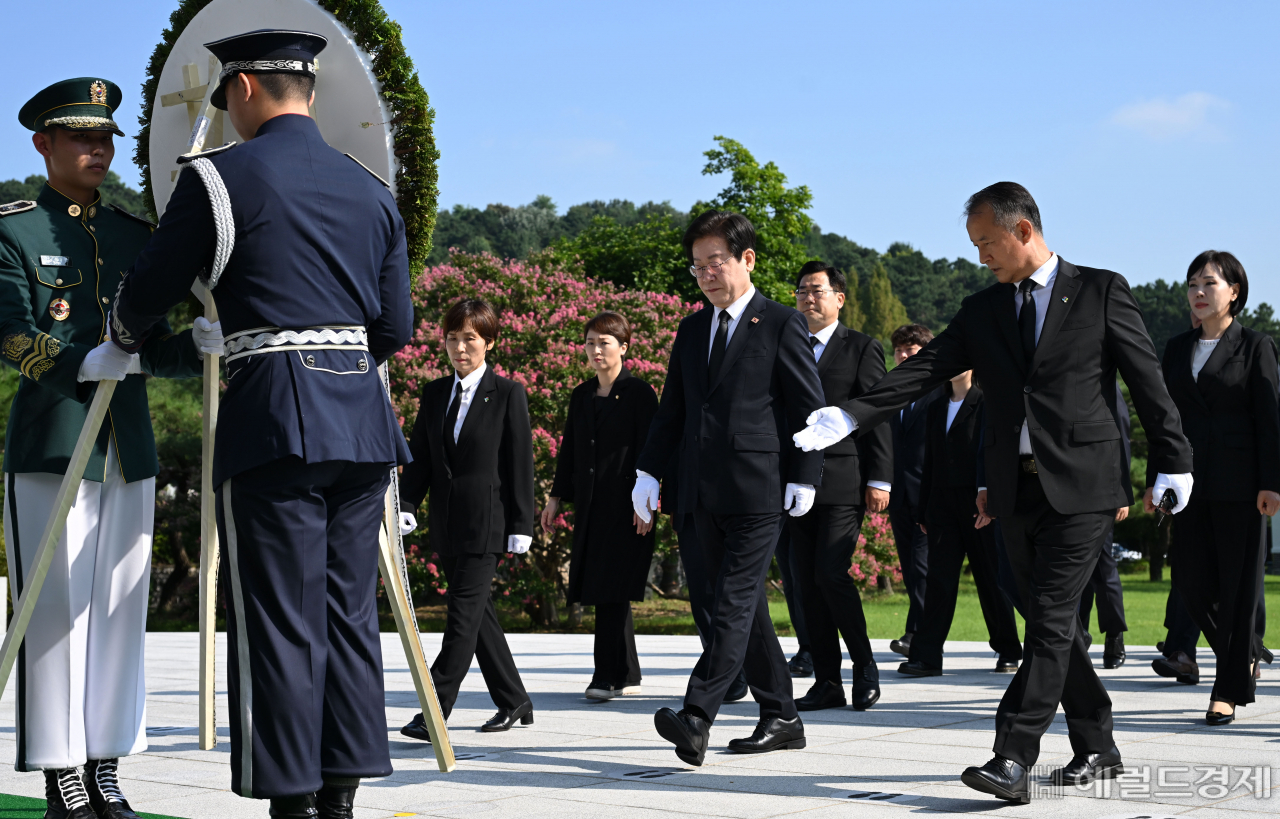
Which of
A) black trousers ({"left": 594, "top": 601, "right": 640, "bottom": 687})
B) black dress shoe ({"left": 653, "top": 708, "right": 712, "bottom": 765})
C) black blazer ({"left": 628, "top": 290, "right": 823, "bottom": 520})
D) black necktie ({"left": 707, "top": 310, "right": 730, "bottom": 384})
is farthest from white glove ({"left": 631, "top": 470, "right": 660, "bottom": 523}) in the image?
black trousers ({"left": 594, "top": 601, "right": 640, "bottom": 687})

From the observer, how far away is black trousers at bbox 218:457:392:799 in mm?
3334

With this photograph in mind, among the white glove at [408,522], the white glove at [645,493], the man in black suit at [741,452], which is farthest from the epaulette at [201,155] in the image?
the white glove at [645,493]

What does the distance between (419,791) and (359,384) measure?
5.75 ft

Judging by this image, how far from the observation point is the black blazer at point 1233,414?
240 inches

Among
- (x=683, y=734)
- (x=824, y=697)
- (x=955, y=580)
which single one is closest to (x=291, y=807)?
(x=683, y=734)

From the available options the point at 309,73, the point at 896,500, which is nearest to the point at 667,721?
the point at 309,73

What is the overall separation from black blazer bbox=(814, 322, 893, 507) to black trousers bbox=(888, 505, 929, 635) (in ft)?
6.73

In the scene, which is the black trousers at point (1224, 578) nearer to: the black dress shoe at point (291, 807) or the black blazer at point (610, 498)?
the black blazer at point (610, 498)

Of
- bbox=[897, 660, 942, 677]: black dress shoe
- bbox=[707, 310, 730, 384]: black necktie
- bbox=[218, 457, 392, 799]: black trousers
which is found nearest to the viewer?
bbox=[218, 457, 392, 799]: black trousers

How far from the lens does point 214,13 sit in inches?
174

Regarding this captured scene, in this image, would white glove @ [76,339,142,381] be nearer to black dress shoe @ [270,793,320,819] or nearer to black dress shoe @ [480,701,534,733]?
black dress shoe @ [270,793,320,819]

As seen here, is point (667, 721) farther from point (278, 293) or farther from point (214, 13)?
point (214, 13)

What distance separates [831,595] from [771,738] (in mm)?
1583

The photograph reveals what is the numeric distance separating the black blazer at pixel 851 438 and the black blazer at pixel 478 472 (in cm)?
160
